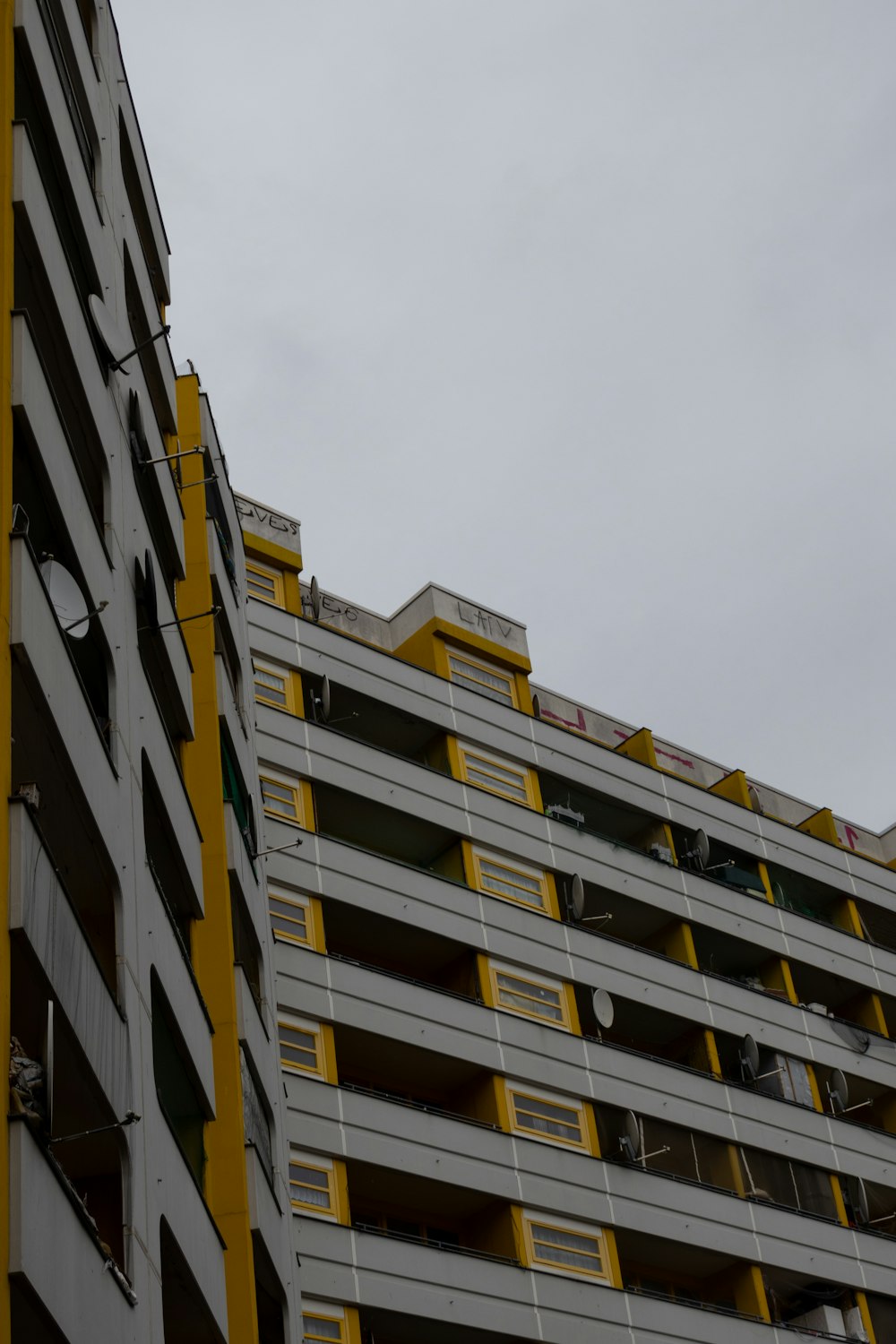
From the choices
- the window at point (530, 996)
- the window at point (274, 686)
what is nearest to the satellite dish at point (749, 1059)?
the window at point (530, 996)

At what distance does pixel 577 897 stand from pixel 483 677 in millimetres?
6287

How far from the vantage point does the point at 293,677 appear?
3869 cm

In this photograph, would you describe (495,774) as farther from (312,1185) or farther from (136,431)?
(136,431)

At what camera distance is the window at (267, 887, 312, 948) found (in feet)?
113

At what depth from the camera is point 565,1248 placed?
35094 millimetres

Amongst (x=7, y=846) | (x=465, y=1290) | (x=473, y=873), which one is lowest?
(x=7, y=846)

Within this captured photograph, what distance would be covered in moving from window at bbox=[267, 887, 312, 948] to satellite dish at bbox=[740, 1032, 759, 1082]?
41.5 ft

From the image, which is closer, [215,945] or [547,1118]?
[215,945]

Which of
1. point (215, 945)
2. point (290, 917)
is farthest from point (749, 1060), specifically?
point (215, 945)

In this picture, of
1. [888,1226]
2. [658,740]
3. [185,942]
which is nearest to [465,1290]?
[185,942]

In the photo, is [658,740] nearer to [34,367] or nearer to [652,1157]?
[652,1157]

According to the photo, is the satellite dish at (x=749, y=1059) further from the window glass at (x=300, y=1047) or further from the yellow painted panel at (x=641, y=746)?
the window glass at (x=300, y=1047)

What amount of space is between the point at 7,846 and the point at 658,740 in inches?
1465

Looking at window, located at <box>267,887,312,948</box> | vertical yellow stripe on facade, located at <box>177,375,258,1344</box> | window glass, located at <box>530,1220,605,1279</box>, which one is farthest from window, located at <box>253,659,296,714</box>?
window glass, located at <box>530,1220,605,1279</box>
